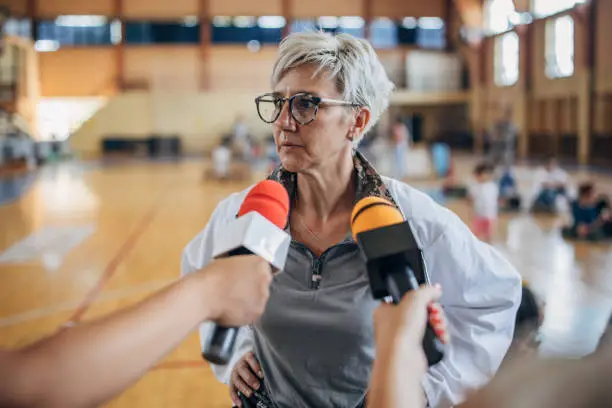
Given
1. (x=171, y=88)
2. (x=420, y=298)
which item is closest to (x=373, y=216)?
(x=420, y=298)

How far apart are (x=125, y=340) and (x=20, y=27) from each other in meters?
30.1

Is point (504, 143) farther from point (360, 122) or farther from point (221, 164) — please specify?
point (360, 122)

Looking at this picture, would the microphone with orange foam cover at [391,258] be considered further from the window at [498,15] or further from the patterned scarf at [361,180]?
the window at [498,15]

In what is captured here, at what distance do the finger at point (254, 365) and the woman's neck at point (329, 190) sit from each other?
0.42m

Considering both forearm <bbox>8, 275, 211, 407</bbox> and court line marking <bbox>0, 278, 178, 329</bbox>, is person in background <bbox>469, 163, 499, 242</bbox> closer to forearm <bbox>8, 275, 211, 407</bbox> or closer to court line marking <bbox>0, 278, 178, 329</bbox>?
court line marking <bbox>0, 278, 178, 329</bbox>

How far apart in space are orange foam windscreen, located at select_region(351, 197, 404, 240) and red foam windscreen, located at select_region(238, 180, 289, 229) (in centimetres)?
13

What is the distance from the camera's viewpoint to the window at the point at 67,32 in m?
27.7

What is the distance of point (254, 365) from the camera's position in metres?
1.79

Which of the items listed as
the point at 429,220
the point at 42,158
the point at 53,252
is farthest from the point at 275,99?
the point at 42,158

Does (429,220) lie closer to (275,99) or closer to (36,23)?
(275,99)

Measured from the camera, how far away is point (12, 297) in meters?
5.50

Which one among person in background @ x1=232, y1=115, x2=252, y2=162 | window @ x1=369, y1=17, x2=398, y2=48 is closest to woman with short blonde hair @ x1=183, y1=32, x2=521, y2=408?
person in background @ x1=232, y1=115, x2=252, y2=162

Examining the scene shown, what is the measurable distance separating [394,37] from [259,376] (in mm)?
28988

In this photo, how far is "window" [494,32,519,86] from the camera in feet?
81.7
